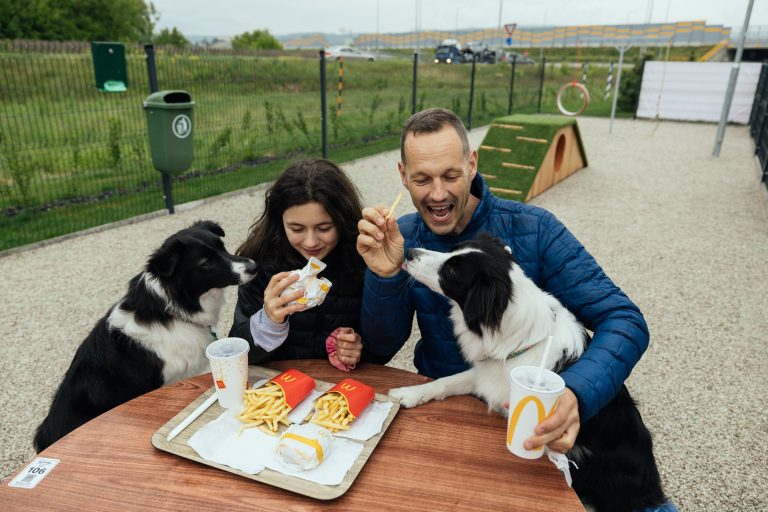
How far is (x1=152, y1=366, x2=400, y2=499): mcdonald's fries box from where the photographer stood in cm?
140

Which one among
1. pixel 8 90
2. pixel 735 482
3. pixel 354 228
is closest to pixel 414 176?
pixel 354 228

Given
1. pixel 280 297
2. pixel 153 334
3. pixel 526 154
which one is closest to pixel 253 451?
pixel 280 297

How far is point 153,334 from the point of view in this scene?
2.63 metres

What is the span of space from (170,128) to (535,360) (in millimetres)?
6297

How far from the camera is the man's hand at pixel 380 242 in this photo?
1.90 meters

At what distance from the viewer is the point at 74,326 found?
4.54 metres

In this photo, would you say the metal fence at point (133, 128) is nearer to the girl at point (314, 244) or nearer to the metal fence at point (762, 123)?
the girl at point (314, 244)

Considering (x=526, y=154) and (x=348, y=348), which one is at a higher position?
(x=348, y=348)

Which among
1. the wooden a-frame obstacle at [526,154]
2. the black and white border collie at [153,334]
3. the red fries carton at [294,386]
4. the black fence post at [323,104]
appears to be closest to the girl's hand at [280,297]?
the red fries carton at [294,386]

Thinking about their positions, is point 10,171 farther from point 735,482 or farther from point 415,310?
point 735,482

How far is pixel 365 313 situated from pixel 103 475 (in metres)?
1.13

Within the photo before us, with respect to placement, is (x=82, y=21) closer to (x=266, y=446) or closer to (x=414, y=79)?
(x=414, y=79)

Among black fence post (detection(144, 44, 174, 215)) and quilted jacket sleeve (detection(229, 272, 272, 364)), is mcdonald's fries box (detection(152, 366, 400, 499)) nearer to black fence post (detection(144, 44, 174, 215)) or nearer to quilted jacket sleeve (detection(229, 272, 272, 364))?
quilted jacket sleeve (detection(229, 272, 272, 364))

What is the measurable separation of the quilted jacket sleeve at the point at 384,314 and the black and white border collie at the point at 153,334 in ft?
2.76
